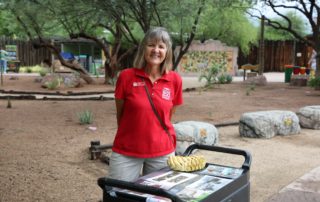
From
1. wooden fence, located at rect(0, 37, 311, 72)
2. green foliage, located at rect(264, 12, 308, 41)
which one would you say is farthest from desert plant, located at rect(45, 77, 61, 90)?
green foliage, located at rect(264, 12, 308, 41)

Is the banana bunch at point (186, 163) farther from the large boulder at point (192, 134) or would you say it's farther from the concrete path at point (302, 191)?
the large boulder at point (192, 134)

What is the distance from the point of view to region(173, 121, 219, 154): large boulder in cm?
641

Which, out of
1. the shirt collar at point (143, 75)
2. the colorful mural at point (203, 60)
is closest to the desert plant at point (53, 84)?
the colorful mural at point (203, 60)

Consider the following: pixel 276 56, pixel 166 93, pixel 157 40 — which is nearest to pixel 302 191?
pixel 166 93

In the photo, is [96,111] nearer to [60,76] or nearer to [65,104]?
[65,104]

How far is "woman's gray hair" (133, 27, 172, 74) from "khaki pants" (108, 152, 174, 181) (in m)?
0.59

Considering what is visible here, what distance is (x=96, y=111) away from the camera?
1121 cm

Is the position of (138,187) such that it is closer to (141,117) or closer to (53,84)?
(141,117)

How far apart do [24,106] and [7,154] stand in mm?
5838

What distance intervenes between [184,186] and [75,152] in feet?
14.8

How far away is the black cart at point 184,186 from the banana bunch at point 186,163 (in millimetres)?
30

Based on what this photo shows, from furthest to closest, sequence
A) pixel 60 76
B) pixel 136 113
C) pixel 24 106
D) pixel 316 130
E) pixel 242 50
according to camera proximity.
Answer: pixel 242 50
pixel 60 76
pixel 24 106
pixel 316 130
pixel 136 113

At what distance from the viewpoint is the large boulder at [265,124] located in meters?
8.04

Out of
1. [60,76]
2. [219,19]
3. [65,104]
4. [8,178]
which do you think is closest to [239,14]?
[219,19]
